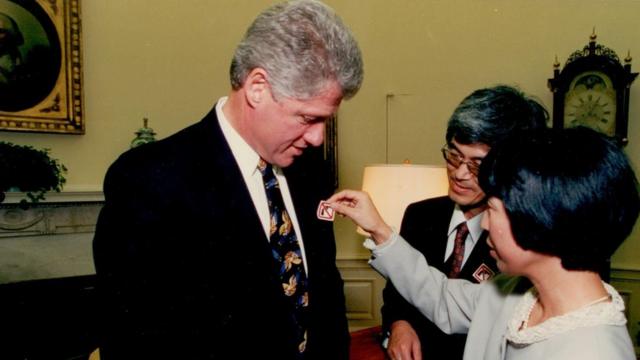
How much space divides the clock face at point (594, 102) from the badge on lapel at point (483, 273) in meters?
2.54

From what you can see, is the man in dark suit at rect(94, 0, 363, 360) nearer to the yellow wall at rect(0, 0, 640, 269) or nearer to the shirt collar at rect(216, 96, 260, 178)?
the shirt collar at rect(216, 96, 260, 178)

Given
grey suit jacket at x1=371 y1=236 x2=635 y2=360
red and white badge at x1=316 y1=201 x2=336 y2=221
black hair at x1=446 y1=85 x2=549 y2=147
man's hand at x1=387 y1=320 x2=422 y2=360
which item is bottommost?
man's hand at x1=387 y1=320 x2=422 y2=360

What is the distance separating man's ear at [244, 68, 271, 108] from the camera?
45.2 inches

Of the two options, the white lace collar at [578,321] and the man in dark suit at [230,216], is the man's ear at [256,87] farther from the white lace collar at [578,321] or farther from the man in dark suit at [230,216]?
the white lace collar at [578,321]

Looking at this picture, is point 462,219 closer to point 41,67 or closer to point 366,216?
point 366,216

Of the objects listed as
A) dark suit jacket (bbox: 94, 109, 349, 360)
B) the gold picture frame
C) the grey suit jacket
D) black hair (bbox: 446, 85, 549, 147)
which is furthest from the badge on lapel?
the gold picture frame

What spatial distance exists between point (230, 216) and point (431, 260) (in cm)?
100

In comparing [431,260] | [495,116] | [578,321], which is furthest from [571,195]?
[431,260]

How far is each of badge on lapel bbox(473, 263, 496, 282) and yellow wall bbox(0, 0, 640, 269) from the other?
2829mm

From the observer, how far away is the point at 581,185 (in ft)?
3.22

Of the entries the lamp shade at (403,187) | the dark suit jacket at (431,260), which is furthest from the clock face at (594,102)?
the dark suit jacket at (431,260)

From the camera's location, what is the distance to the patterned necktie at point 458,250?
175 centimetres

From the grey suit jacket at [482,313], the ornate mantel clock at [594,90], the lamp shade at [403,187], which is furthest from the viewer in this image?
the ornate mantel clock at [594,90]

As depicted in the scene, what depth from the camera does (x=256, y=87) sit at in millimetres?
1169
